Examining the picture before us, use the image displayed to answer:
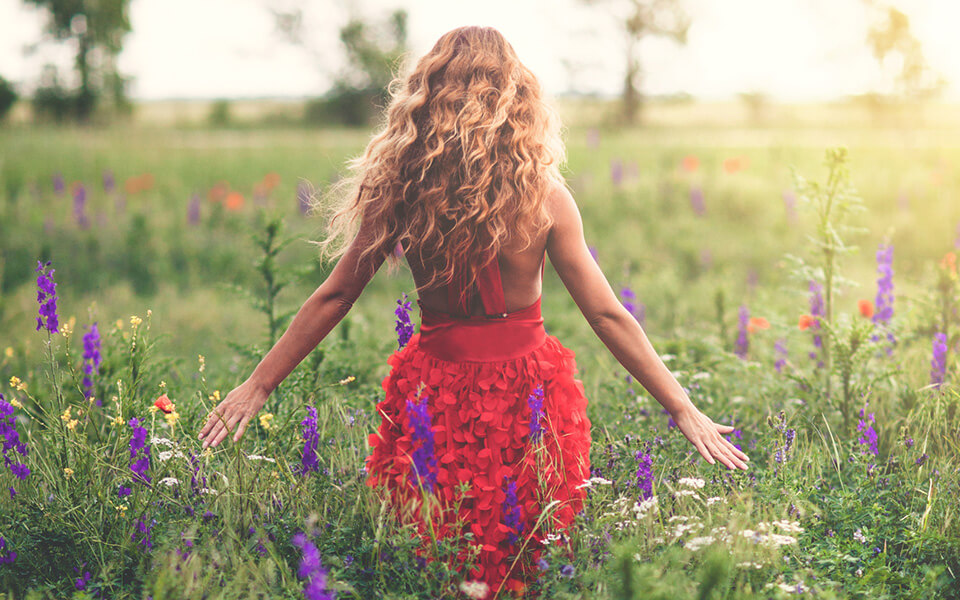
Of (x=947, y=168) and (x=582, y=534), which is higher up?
(x=947, y=168)

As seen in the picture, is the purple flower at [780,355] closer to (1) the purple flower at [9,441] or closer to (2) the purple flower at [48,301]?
(2) the purple flower at [48,301]

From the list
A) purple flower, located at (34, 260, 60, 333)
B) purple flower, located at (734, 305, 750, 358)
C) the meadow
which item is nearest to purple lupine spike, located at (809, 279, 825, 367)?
the meadow

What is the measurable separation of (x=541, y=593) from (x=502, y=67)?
66.5 inches

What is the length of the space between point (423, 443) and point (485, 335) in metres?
0.45

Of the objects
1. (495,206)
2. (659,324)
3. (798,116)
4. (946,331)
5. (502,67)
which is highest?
(798,116)

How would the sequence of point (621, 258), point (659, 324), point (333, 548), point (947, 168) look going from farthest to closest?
1. point (947, 168)
2. point (621, 258)
3. point (659, 324)
4. point (333, 548)

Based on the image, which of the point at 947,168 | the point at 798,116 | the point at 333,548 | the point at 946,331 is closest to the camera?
the point at 333,548

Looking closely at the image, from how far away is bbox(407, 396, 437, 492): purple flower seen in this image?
7.02 feet

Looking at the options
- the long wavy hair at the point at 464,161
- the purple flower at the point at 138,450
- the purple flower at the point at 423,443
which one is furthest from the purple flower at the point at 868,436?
the purple flower at the point at 138,450

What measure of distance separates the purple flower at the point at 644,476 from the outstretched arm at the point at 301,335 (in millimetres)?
1194

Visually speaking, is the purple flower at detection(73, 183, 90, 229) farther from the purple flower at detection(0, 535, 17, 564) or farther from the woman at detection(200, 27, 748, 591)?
the woman at detection(200, 27, 748, 591)

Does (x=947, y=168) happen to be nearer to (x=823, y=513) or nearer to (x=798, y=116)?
(x=823, y=513)

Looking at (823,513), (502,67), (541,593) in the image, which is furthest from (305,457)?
(823,513)

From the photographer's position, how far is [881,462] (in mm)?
3205
